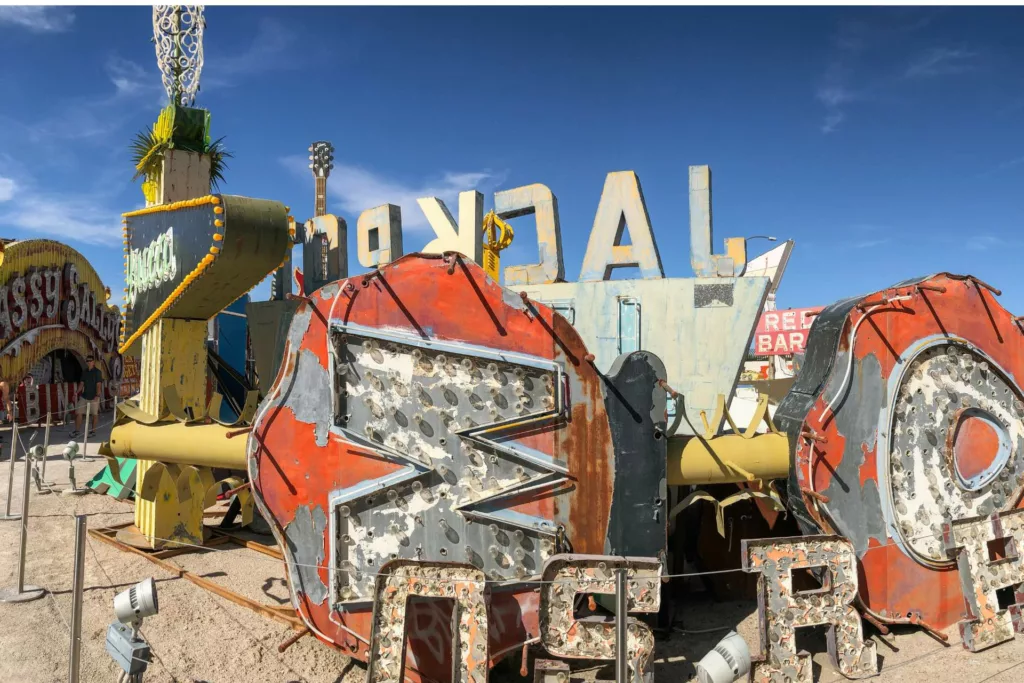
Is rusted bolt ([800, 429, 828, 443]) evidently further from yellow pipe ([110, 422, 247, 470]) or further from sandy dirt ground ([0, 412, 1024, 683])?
yellow pipe ([110, 422, 247, 470])

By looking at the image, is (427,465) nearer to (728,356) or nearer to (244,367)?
(728,356)

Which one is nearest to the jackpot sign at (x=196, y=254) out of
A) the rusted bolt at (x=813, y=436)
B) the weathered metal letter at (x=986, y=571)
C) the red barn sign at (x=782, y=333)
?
the rusted bolt at (x=813, y=436)

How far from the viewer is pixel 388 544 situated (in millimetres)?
5504

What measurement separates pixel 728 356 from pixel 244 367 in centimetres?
1326

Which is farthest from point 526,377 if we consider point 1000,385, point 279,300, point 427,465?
point 279,300

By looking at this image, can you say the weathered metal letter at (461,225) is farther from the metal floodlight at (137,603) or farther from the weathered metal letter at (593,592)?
the metal floodlight at (137,603)

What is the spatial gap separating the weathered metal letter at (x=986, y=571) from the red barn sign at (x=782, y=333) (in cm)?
2597

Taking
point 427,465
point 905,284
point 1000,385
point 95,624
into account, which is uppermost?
point 905,284

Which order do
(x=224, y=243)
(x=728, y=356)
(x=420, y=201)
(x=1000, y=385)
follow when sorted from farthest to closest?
(x=420, y=201)
(x=728, y=356)
(x=224, y=243)
(x=1000, y=385)

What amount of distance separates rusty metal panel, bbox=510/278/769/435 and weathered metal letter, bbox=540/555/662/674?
13.8ft

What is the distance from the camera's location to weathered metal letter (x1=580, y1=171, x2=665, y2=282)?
30.9ft

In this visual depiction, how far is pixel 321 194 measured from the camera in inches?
1335

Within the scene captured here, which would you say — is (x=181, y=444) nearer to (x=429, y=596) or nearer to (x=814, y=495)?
(x=429, y=596)

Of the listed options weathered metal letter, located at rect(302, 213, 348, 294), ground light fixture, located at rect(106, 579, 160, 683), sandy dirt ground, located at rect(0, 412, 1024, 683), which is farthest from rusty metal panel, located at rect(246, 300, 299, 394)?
ground light fixture, located at rect(106, 579, 160, 683)
